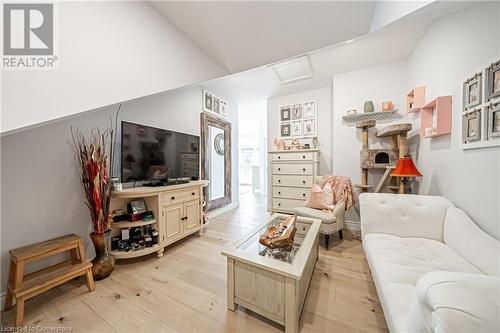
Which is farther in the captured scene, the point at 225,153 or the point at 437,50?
the point at 225,153

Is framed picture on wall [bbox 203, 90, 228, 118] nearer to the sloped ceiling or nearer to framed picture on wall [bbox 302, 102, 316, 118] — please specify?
framed picture on wall [bbox 302, 102, 316, 118]

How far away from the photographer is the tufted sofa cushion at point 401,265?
852mm

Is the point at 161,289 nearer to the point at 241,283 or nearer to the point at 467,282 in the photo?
the point at 241,283

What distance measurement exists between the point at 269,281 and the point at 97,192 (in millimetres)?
1693

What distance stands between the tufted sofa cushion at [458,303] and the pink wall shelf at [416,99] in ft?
7.55

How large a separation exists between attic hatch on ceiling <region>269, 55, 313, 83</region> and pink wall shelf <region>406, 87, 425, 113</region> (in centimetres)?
133

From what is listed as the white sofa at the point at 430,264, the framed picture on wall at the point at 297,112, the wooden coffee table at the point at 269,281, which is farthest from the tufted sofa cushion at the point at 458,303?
the framed picture on wall at the point at 297,112

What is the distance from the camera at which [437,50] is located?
174 centimetres

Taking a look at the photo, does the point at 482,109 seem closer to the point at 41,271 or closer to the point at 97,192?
the point at 97,192

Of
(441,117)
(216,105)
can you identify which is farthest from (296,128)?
(441,117)

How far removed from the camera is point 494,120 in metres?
1.10

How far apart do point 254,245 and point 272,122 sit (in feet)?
9.59

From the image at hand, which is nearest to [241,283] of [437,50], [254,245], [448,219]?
[254,245]

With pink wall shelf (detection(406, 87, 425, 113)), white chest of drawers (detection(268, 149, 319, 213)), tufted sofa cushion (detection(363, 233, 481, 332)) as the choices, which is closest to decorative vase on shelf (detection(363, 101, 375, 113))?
pink wall shelf (detection(406, 87, 425, 113))
